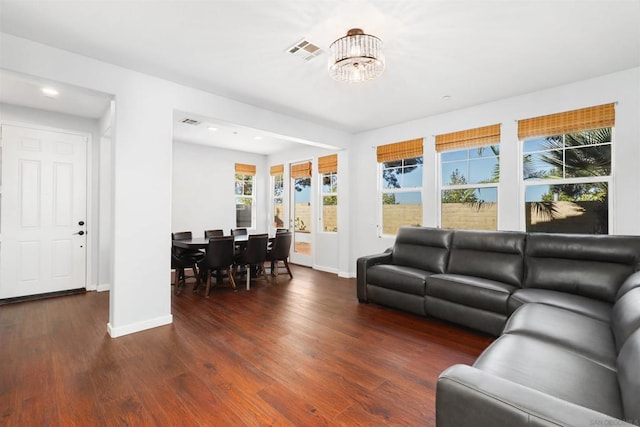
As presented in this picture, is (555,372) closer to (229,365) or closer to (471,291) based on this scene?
(471,291)

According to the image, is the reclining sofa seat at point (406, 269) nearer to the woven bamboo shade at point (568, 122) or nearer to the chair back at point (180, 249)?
the woven bamboo shade at point (568, 122)

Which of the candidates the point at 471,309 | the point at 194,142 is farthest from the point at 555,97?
the point at 194,142

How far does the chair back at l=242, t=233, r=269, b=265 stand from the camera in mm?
4625

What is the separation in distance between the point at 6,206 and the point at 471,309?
5818 millimetres

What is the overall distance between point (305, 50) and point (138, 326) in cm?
317

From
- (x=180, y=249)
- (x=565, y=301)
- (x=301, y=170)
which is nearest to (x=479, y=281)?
(x=565, y=301)

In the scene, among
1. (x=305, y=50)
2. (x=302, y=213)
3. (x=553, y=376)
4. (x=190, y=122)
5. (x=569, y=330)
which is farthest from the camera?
(x=302, y=213)

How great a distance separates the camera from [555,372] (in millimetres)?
1378

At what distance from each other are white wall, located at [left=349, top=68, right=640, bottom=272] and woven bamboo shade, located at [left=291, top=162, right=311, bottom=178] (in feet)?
4.28

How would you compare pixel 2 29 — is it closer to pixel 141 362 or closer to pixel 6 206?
pixel 6 206

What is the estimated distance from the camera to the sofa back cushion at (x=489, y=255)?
3.09 metres

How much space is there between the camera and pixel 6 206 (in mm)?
3809

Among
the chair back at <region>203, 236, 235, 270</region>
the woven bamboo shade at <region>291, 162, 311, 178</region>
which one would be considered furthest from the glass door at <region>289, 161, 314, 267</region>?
the chair back at <region>203, 236, 235, 270</region>

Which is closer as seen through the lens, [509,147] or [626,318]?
[626,318]
